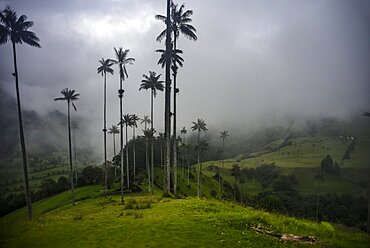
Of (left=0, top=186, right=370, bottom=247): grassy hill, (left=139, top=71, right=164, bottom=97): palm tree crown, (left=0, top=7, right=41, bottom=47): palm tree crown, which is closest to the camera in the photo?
(left=0, top=186, right=370, bottom=247): grassy hill

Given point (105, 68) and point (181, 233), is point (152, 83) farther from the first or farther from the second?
point (181, 233)

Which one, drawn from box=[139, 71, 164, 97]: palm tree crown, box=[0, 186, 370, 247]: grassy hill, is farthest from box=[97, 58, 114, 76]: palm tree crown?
box=[0, 186, 370, 247]: grassy hill

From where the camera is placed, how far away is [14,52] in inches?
1035

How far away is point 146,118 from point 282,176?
10417 cm

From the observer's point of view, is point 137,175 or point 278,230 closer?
point 278,230

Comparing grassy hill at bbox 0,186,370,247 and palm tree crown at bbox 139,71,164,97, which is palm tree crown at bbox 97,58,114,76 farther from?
grassy hill at bbox 0,186,370,247

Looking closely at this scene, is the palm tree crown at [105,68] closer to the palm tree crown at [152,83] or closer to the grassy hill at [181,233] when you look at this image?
the palm tree crown at [152,83]

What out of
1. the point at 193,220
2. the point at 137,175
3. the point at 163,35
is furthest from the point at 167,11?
the point at 137,175

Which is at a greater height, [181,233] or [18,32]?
[18,32]

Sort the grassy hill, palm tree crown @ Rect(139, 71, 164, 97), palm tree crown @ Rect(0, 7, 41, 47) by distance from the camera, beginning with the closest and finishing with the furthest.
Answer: the grassy hill → palm tree crown @ Rect(0, 7, 41, 47) → palm tree crown @ Rect(139, 71, 164, 97)

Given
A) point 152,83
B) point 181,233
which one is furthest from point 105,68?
point 181,233

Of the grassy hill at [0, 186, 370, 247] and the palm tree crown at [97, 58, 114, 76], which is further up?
the palm tree crown at [97, 58, 114, 76]

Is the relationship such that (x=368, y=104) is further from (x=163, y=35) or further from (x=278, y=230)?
(x=163, y=35)

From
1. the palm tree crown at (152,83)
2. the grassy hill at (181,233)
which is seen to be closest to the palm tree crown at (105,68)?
the palm tree crown at (152,83)
